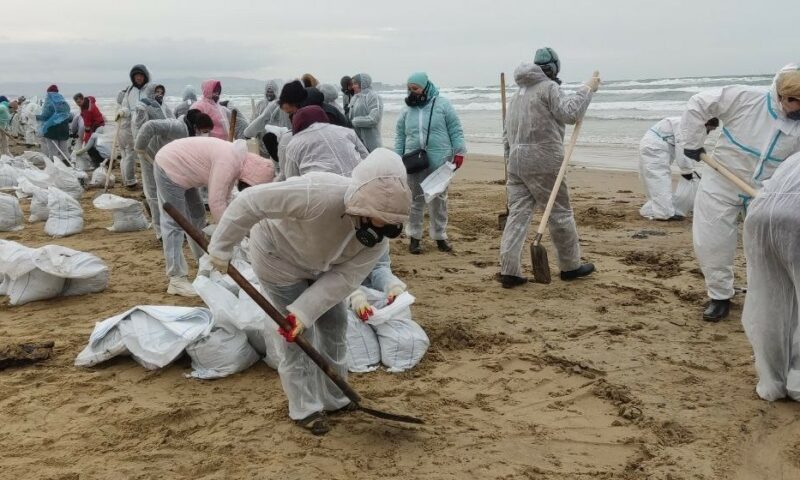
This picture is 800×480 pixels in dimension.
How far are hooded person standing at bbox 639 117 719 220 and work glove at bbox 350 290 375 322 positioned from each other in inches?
200

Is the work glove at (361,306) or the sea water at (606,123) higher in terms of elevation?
the work glove at (361,306)

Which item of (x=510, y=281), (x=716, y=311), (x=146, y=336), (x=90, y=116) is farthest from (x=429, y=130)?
(x=90, y=116)

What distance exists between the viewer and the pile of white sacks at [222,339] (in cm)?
388

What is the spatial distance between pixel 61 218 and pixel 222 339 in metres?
5.01

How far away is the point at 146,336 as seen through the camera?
12.9 ft

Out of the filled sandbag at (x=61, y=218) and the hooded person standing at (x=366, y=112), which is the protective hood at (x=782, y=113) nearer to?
the hooded person standing at (x=366, y=112)

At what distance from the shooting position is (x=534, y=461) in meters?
2.96

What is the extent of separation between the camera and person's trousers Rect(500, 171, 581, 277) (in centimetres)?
542

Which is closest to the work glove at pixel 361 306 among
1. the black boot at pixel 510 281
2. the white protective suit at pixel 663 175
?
the black boot at pixel 510 281

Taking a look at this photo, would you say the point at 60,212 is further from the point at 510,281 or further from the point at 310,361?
the point at 310,361

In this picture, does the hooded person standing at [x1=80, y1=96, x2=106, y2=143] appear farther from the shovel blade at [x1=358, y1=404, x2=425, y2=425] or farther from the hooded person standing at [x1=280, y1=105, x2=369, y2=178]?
the shovel blade at [x1=358, y1=404, x2=425, y2=425]

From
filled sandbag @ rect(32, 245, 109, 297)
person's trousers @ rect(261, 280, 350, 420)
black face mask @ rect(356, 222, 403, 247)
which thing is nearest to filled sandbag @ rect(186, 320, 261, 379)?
person's trousers @ rect(261, 280, 350, 420)

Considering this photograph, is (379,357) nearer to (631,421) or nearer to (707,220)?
(631,421)

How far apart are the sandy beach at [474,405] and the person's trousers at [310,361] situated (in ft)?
0.39
